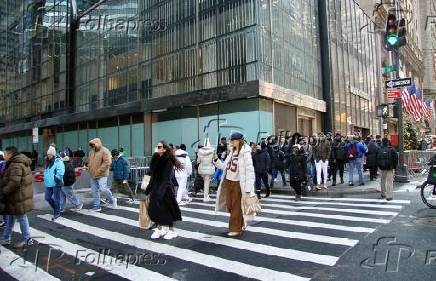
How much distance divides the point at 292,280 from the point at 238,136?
3541 millimetres

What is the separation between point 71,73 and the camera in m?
45.0

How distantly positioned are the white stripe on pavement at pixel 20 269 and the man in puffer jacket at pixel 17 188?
0.65 meters

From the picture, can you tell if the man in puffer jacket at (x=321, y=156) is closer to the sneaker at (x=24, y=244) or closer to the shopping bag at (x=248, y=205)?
the shopping bag at (x=248, y=205)

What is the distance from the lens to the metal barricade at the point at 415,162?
2008cm

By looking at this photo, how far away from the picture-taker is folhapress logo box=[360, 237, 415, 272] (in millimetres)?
6289

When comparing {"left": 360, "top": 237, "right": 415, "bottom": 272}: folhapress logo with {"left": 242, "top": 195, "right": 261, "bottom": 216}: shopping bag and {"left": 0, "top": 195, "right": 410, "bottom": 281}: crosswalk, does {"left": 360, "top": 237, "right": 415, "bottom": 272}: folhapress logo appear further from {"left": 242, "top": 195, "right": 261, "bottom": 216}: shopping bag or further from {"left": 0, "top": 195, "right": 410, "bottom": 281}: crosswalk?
{"left": 242, "top": 195, "right": 261, "bottom": 216}: shopping bag

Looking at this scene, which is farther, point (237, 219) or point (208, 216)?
point (208, 216)

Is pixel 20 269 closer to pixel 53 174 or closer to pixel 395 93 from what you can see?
pixel 53 174

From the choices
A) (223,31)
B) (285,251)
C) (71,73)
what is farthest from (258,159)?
(71,73)

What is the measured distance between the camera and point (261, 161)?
47.2 feet

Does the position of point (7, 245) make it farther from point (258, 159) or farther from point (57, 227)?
point (258, 159)

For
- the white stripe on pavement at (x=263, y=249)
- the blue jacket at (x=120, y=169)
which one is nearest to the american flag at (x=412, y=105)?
the blue jacket at (x=120, y=169)

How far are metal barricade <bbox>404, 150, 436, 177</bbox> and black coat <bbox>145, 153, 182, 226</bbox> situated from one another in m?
14.4

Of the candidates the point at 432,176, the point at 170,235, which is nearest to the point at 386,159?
the point at 432,176
